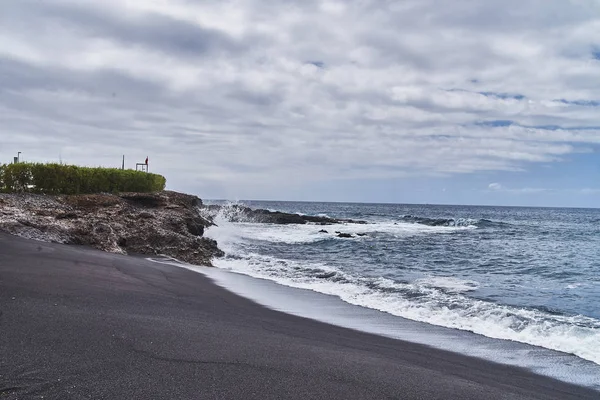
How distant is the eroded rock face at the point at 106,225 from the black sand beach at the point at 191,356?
572 cm

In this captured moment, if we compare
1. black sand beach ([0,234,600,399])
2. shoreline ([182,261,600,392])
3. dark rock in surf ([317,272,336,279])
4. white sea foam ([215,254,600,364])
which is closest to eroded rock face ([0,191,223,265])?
white sea foam ([215,254,600,364])

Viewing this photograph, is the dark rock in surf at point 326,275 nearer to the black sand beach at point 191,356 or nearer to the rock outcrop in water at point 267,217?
the black sand beach at point 191,356

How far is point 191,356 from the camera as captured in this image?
5188mm

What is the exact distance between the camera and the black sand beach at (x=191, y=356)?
444 cm

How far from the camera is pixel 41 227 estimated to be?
13.9 meters

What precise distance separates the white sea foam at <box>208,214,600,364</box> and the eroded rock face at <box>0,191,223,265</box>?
6.20 feet

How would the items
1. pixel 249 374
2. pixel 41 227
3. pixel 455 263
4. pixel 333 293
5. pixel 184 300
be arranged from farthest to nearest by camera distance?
pixel 455 263, pixel 41 227, pixel 333 293, pixel 184 300, pixel 249 374

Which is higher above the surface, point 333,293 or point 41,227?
point 41,227

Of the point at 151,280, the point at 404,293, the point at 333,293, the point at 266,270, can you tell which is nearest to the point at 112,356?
the point at 151,280

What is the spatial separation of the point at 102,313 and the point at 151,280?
12.4ft

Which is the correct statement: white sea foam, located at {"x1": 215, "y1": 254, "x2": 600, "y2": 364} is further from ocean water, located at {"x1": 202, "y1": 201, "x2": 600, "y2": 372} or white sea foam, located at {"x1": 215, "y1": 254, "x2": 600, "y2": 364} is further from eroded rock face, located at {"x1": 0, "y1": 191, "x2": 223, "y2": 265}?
eroded rock face, located at {"x1": 0, "y1": 191, "x2": 223, "y2": 265}

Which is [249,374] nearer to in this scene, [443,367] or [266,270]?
[443,367]

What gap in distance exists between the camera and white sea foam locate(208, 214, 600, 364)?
8.64m

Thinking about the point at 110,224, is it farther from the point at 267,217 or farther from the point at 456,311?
the point at 267,217
